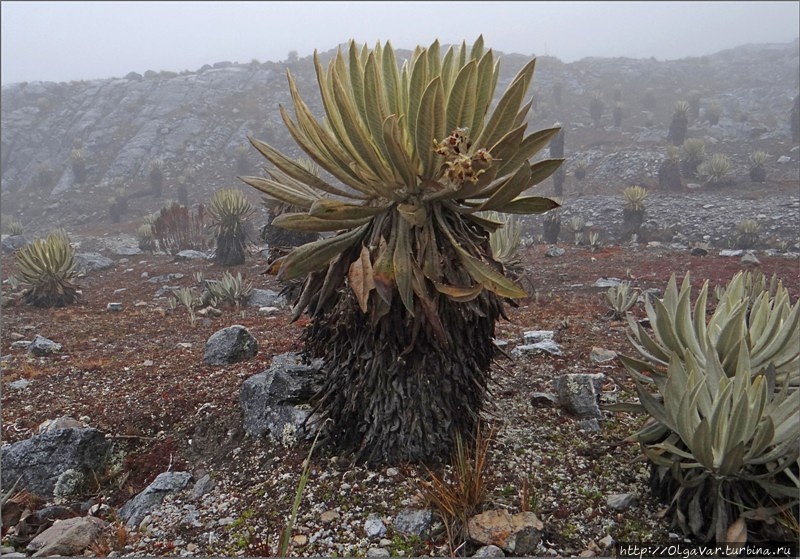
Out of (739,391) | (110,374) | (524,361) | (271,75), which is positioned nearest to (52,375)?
(110,374)

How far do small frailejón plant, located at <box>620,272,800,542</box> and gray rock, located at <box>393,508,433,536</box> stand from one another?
106 cm

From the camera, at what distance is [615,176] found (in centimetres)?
2270

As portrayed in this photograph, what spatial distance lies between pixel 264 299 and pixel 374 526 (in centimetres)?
668

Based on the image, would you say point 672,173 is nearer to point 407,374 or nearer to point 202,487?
point 407,374

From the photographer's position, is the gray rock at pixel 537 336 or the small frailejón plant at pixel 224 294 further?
the small frailejón plant at pixel 224 294

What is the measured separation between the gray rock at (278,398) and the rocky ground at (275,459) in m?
0.11

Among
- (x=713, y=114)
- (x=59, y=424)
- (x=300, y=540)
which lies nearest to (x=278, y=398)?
(x=300, y=540)

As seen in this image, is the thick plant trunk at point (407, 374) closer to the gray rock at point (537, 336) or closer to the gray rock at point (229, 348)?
the gray rock at point (229, 348)

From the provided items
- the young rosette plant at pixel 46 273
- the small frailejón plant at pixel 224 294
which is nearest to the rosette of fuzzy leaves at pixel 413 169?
the small frailejón plant at pixel 224 294

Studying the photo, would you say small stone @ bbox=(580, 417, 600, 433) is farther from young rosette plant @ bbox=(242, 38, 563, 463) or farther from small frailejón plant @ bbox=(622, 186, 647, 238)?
small frailejón plant @ bbox=(622, 186, 647, 238)

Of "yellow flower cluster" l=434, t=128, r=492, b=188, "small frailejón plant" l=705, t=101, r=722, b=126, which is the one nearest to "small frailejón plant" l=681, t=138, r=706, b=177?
"small frailejón plant" l=705, t=101, r=722, b=126

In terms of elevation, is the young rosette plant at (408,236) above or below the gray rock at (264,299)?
above

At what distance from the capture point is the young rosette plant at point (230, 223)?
11.8m

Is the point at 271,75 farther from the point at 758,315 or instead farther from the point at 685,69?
the point at 758,315
